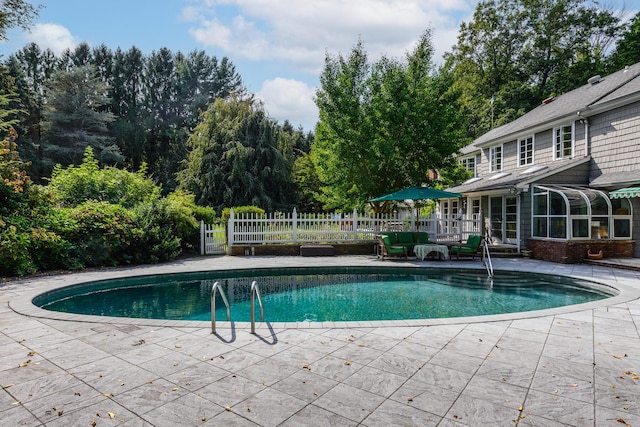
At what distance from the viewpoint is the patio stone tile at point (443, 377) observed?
331cm

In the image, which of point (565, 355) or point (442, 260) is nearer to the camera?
point (565, 355)

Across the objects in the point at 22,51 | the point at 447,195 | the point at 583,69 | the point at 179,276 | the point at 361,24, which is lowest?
the point at 179,276

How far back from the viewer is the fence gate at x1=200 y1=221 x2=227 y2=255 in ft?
45.2

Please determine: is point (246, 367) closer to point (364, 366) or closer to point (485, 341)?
point (364, 366)

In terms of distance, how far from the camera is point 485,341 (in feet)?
14.8

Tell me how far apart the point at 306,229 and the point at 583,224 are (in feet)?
29.8

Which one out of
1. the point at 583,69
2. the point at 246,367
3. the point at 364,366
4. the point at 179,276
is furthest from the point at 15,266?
the point at 583,69

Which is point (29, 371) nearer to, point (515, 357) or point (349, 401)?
point (349, 401)

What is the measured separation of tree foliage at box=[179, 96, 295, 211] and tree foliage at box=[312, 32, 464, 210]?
24.0 ft

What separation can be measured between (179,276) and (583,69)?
98.0 feet


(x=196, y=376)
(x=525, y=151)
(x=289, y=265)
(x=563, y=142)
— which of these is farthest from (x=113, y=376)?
(x=525, y=151)

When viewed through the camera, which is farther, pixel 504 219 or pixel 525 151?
pixel 525 151

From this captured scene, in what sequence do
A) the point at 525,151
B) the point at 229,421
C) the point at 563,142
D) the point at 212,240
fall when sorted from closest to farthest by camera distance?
1. the point at 229,421
2. the point at 212,240
3. the point at 563,142
4. the point at 525,151

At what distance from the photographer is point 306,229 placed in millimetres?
14148
